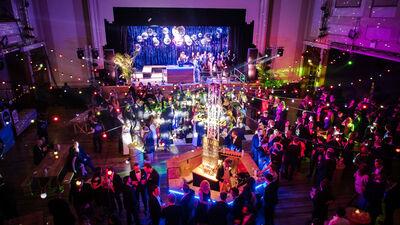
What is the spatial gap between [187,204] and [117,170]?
11.3ft

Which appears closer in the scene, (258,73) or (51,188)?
(51,188)

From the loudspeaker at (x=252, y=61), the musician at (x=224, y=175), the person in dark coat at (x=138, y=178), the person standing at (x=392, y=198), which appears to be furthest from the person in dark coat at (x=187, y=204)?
the loudspeaker at (x=252, y=61)

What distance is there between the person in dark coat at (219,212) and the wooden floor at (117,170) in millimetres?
1514

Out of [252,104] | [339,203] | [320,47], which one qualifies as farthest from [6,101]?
[320,47]

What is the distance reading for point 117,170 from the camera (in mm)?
8602

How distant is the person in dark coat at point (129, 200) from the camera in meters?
6.00

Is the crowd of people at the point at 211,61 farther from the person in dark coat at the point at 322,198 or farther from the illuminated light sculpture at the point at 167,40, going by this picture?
the person in dark coat at the point at 322,198

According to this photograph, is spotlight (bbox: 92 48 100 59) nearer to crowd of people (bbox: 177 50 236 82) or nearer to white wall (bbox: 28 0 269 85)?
white wall (bbox: 28 0 269 85)

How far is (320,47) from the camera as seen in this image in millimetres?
15344

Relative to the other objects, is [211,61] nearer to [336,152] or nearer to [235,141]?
[235,141]

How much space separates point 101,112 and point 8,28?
5303mm

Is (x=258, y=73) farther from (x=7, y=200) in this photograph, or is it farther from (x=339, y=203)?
(x=7, y=200)

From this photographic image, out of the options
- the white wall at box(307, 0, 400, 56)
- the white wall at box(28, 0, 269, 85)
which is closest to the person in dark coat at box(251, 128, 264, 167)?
the white wall at box(307, 0, 400, 56)

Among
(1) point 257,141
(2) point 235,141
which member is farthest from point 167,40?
(1) point 257,141
